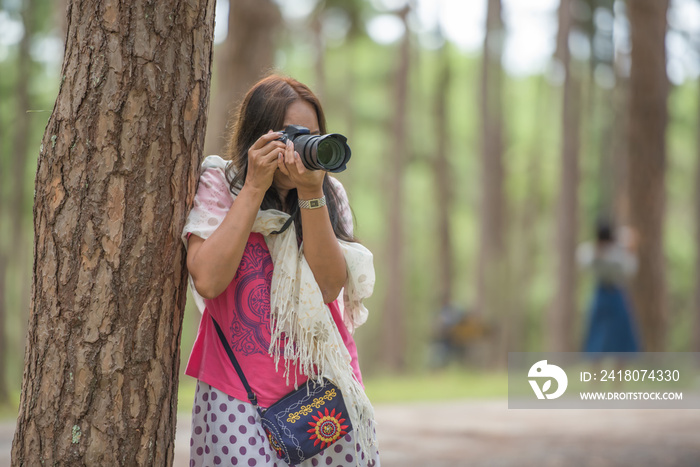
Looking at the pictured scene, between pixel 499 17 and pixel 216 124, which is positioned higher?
pixel 499 17

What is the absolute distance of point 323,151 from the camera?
82.2 inches

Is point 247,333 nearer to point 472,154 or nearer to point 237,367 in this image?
point 237,367

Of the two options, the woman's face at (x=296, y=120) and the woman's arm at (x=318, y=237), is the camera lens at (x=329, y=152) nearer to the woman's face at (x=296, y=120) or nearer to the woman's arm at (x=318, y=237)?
the woman's arm at (x=318, y=237)

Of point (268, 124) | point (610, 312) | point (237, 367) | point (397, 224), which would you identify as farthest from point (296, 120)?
point (397, 224)

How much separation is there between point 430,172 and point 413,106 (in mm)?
2373

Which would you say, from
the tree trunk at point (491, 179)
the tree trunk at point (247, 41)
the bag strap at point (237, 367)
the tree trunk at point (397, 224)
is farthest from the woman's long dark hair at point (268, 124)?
the tree trunk at point (397, 224)

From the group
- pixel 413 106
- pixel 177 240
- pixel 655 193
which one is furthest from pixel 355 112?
pixel 177 240

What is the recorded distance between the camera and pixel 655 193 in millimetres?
10398

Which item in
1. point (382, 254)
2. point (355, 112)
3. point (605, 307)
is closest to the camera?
point (605, 307)

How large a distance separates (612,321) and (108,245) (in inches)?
306

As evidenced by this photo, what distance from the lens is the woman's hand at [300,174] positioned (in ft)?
6.92

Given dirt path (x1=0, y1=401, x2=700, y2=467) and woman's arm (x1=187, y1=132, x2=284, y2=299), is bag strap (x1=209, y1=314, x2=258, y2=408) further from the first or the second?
dirt path (x1=0, y1=401, x2=700, y2=467)

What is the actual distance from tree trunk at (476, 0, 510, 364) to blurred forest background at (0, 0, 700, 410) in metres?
0.05

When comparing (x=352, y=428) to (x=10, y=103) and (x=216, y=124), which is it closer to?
(x=216, y=124)
